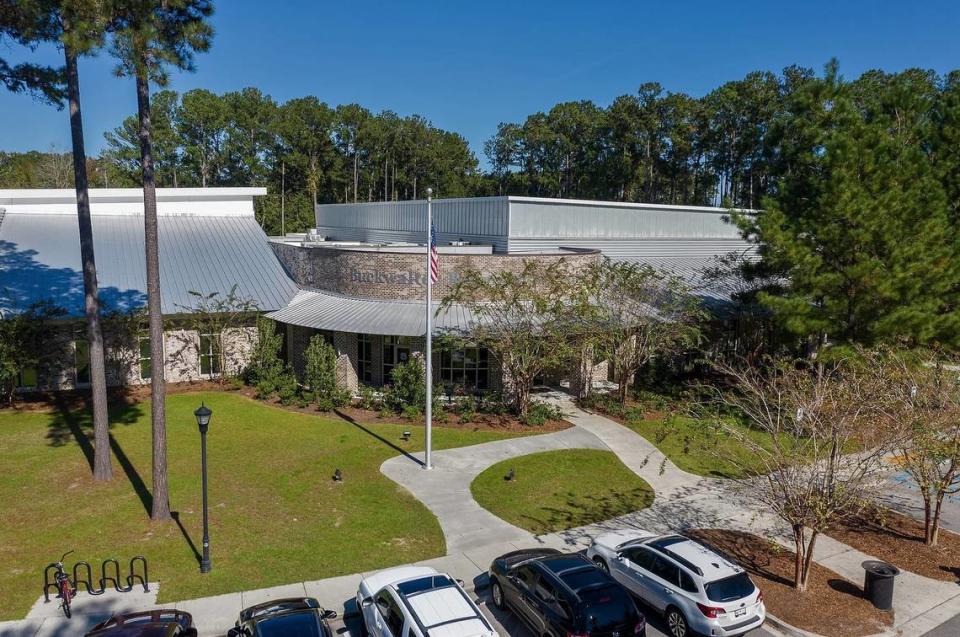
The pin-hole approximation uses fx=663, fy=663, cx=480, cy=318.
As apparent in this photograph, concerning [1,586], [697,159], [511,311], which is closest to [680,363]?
[511,311]

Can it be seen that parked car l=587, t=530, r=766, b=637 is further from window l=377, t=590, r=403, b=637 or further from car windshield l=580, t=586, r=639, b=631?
window l=377, t=590, r=403, b=637

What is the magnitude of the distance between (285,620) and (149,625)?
85.4 inches

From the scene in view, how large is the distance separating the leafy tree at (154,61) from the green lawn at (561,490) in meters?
8.14

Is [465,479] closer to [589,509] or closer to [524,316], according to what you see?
[589,509]

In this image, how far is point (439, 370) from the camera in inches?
1064

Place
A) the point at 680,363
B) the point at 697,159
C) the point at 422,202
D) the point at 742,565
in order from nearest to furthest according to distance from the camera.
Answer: the point at 742,565 < the point at 680,363 < the point at 422,202 < the point at 697,159

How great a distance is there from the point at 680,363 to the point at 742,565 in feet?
58.7

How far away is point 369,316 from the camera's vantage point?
2636 centimetres

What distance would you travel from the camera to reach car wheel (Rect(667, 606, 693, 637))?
1195 cm

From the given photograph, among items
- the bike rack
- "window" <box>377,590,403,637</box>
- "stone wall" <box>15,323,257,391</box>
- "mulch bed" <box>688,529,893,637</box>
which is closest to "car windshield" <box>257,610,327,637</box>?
"window" <box>377,590,403,637</box>

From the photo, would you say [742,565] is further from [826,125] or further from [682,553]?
[826,125]

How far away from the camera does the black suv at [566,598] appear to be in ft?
35.9

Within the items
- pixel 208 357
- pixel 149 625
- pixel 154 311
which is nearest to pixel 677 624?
pixel 149 625

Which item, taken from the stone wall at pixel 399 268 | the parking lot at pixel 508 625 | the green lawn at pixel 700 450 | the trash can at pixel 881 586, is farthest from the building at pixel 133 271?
the trash can at pixel 881 586
